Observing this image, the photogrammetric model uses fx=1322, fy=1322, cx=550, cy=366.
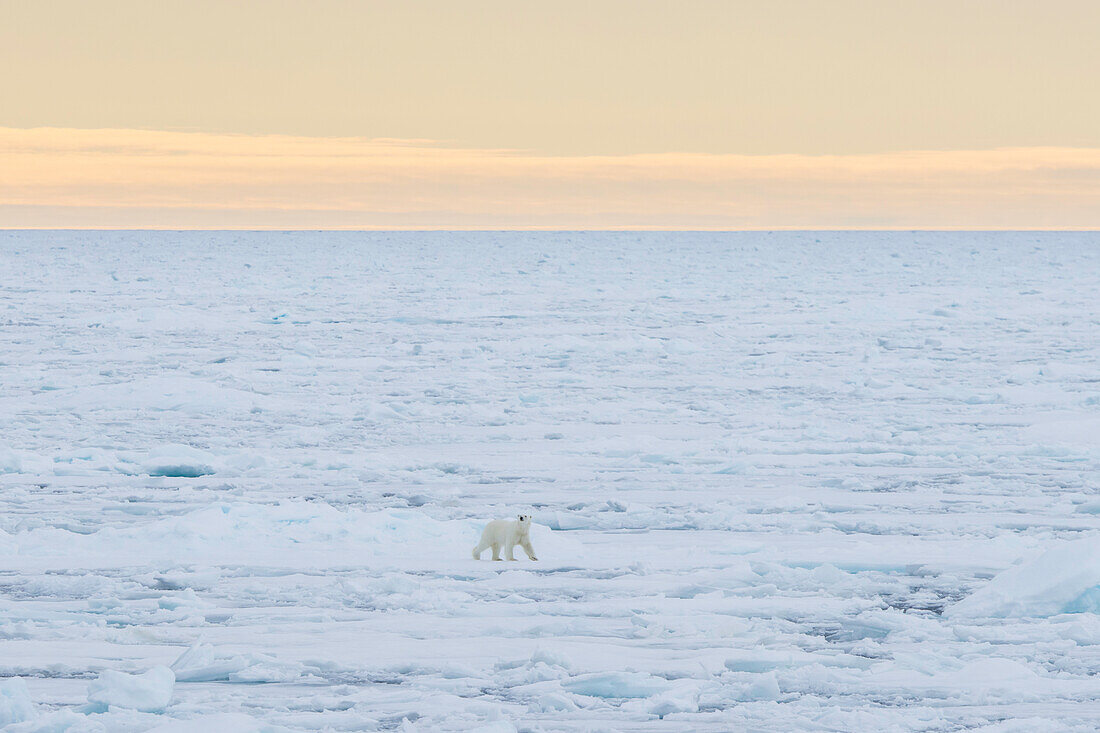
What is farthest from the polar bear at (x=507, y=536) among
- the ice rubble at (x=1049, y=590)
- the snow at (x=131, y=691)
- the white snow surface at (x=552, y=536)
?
the snow at (x=131, y=691)

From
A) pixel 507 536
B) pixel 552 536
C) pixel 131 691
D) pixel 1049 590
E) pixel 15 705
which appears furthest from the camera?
pixel 552 536

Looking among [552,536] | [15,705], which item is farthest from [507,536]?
[15,705]

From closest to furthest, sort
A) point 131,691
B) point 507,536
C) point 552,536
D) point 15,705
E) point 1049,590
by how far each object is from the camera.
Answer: point 15,705, point 131,691, point 1049,590, point 507,536, point 552,536

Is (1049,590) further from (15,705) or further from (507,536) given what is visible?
(15,705)

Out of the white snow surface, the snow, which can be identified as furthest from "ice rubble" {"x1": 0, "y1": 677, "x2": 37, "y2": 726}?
the snow

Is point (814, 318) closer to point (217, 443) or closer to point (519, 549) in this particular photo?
point (217, 443)

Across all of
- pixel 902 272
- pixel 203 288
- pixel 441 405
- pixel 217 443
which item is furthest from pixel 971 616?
pixel 902 272

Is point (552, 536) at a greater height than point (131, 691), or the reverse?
point (552, 536)
